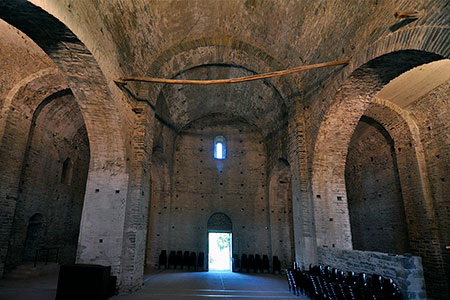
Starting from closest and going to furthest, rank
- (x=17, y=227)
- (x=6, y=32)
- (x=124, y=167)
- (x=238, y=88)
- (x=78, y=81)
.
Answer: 1. (x=78, y=81)
2. (x=6, y=32)
3. (x=124, y=167)
4. (x=17, y=227)
5. (x=238, y=88)

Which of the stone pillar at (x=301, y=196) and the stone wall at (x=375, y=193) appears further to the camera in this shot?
the stone wall at (x=375, y=193)

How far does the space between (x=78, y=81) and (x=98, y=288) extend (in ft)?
16.4

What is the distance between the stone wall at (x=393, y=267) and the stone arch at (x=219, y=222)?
748 centimetres

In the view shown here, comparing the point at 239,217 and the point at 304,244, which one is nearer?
the point at 304,244

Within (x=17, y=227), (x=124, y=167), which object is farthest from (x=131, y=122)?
(x=17, y=227)

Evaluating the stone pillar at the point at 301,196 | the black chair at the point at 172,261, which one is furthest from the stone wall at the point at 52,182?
the stone pillar at the point at 301,196

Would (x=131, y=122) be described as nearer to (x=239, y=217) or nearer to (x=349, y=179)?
(x=239, y=217)

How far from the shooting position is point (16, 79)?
344 inches

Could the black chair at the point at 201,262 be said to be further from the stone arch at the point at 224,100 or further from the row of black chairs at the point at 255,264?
the stone arch at the point at 224,100

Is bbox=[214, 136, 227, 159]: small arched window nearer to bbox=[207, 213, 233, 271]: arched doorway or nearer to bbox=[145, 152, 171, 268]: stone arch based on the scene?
bbox=[145, 152, 171, 268]: stone arch

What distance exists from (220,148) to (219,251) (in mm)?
5541

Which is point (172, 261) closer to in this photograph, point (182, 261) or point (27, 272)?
point (182, 261)

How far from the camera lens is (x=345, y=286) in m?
5.14

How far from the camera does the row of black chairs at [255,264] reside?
1285 centimetres
